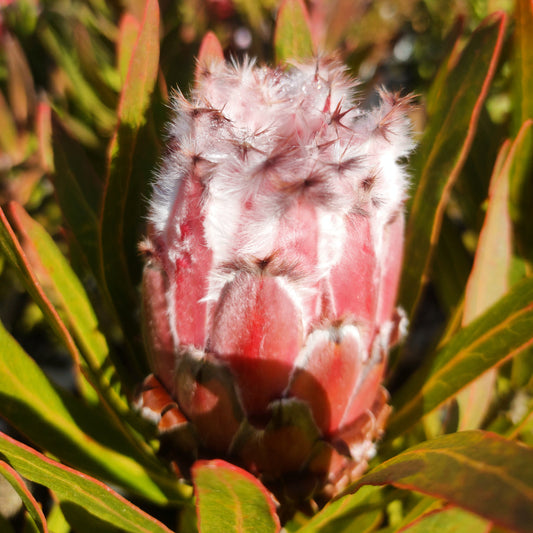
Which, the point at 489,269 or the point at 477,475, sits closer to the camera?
the point at 477,475

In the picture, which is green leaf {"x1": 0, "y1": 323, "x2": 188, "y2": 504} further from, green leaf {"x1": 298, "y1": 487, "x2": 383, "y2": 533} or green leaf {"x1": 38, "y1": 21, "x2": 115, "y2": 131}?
green leaf {"x1": 38, "y1": 21, "x2": 115, "y2": 131}

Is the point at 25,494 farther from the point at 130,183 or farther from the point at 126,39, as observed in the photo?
the point at 126,39

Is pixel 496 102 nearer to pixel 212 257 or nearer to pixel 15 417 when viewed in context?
pixel 212 257

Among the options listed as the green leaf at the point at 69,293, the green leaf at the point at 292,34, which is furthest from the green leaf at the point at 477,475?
the green leaf at the point at 292,34

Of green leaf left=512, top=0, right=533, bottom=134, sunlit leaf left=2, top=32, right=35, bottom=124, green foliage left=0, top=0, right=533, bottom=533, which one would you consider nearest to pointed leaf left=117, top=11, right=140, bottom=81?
green foliage left=0, top=0, right=533, bottom=533

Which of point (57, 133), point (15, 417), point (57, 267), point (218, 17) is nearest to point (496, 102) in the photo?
point (218, 17)

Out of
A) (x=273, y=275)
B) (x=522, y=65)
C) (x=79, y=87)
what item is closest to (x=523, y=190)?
(x=522, y=65)
